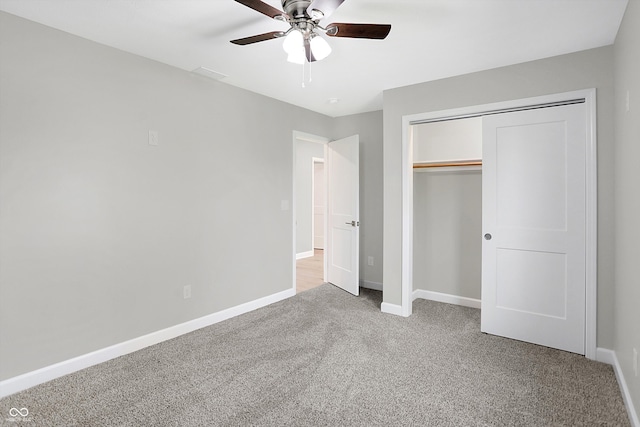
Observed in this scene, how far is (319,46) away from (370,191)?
2893 mm

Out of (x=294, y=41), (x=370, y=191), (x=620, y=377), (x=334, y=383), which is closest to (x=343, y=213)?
(x=370, y=191)

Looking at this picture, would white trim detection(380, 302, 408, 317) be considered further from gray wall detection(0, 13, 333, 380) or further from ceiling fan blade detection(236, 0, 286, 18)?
ceiling fan blade detection(236, 0, 286, 18)

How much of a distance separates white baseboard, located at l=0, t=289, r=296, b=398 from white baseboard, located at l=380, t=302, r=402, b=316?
141cm

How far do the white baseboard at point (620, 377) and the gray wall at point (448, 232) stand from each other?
51.9 inches

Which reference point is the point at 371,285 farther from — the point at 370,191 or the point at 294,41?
the point at 294,41

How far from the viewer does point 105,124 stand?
2.67 metres

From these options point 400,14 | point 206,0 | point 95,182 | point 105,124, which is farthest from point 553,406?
point 105,124

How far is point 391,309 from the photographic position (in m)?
3.75

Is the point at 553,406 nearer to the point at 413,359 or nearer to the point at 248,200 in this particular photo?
the point at 413,359

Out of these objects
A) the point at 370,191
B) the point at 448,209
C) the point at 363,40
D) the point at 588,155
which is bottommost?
the point at 448,209

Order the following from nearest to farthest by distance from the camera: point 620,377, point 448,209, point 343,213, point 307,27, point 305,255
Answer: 1. point 307,27
2. point 620,377
3. point 448,209
4. point 343,213
5. point 305,255

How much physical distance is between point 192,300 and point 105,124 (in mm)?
1713

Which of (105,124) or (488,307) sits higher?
(105,124)

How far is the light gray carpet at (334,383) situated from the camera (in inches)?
78.3
